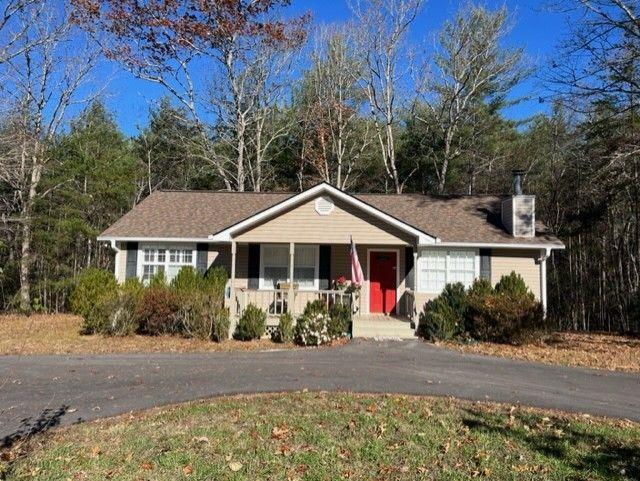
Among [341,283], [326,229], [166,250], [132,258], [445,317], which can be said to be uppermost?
[326,229]

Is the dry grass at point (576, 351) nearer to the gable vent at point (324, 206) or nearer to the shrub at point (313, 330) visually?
the shrub at point (313, 330)

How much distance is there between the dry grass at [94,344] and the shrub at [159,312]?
1.13 feet

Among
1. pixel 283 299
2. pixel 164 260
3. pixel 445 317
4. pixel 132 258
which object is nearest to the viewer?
pixel 445 317

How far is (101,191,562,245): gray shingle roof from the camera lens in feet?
51.0

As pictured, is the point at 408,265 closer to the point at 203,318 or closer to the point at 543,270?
the point at 543,270

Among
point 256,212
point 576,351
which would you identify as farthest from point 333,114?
point 576,351

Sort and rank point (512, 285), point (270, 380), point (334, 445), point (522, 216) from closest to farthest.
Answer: point (334, 445) → point (270, 380) → point (512, 285) → point (522, 216)

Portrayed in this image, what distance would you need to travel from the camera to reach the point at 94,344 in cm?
1178

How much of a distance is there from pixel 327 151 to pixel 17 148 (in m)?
16.8

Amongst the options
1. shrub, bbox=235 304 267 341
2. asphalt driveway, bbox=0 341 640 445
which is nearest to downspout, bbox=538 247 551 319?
asphalt driveway, bbox=0 341 640 445

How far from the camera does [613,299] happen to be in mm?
23406

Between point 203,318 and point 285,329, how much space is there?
224cm

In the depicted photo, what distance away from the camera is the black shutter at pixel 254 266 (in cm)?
1556

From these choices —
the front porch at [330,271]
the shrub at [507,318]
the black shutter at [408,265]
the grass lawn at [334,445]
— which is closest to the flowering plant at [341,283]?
the front porch at [330,271]
